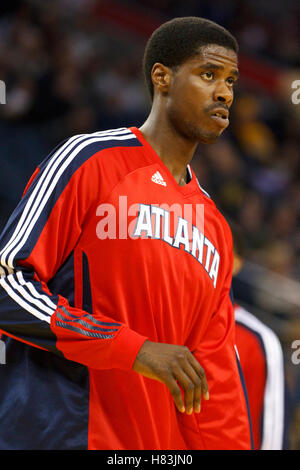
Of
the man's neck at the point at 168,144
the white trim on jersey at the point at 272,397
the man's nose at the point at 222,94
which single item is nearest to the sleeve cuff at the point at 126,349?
the man's neck at the point at 168,144

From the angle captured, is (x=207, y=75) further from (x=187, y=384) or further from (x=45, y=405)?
(x=45, y=405)

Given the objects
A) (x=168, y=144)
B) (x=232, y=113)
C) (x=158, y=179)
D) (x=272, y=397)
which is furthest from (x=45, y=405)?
(x=232, y=113)

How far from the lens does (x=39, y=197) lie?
2006mm

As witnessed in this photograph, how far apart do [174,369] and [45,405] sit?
420 millimetres

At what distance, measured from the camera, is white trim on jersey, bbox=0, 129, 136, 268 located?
6.32 ft

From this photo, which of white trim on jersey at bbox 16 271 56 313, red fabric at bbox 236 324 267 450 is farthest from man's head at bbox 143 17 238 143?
red fabric at bbox 236 324 267 450

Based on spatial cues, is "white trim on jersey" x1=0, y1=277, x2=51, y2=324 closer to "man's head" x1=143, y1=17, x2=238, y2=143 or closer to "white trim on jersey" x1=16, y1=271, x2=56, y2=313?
"white trim on jersey" x1=16, y1=271, x2=56, y2=313

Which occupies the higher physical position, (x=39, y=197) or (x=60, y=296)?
(x=39, y=197)

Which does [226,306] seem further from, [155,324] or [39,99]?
→ [39,99]

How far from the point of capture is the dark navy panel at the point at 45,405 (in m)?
1.96

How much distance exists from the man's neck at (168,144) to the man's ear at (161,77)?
3.9 inches

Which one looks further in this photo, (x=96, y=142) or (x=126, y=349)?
(x=96, y=142)

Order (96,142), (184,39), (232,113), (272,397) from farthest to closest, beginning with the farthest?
(232,113) < (272,397) < (184,39) < (96,142)

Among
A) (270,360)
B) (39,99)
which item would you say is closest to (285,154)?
(39,99)
